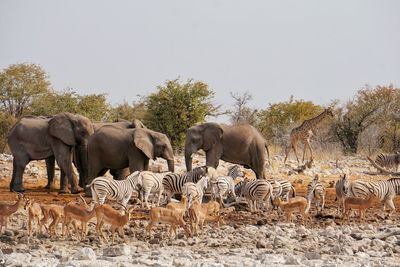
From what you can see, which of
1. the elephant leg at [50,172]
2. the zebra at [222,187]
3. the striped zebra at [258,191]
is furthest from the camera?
the elephant leg at [50,172]

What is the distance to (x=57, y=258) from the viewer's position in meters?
11.6

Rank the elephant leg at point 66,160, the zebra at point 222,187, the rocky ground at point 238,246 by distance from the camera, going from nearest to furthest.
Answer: the rocky ground at point 238,246, the zebra at point 222,187, the elephant leg at point 66,160

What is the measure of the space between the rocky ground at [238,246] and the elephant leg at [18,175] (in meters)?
5.44

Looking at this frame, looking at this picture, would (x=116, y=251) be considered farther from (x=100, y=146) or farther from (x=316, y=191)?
(x=100, y=146)

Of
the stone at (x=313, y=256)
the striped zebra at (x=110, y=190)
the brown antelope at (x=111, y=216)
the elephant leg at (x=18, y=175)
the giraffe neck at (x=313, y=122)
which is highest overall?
the giraffe neck at (x=313, y=122)

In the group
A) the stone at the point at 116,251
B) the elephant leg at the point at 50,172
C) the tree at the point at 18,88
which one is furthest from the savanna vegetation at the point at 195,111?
the stone at the point at 116,251

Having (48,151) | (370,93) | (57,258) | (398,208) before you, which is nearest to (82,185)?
(48,151)

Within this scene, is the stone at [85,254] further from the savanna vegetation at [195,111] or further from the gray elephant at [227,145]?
the savanna vegetation at [195,111]

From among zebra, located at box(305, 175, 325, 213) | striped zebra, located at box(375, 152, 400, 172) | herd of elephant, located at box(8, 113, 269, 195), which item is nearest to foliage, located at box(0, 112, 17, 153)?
herd of elephant, located at box(8, 113, 269, 195)

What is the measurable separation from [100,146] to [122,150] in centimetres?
56

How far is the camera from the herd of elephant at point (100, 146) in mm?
20438

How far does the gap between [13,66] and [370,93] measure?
19502mm

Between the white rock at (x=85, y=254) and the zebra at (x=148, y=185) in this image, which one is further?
the zebra at (x=148, y=185)

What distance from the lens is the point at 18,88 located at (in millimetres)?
39812
